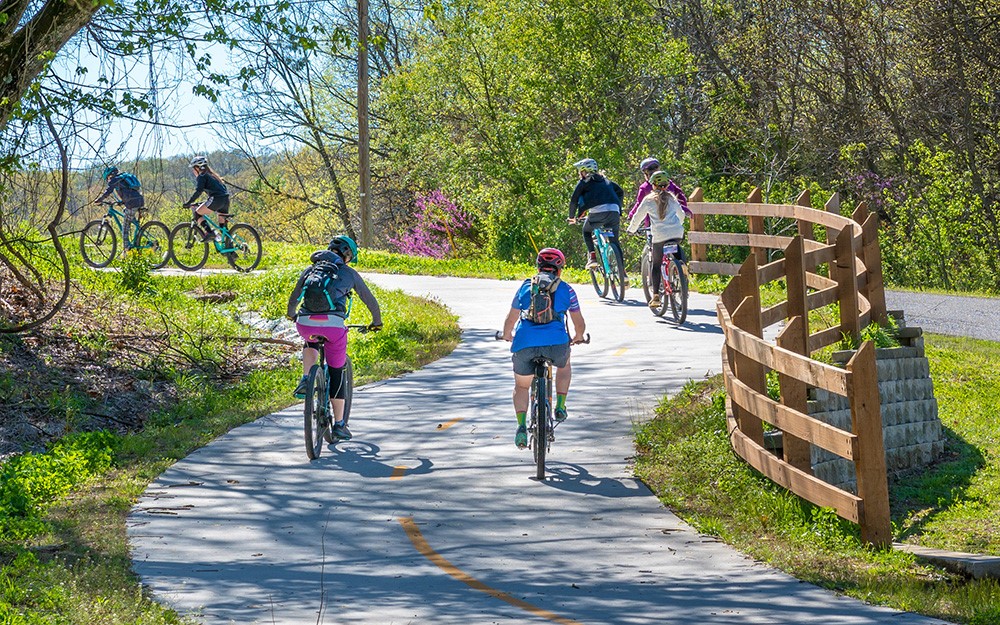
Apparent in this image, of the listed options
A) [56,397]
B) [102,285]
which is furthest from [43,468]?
[102,285]

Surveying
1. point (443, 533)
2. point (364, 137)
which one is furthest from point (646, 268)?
point (364, 137)

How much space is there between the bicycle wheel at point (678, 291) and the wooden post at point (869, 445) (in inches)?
366

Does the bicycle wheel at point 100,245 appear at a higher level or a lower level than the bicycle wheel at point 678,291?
higher

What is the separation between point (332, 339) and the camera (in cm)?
1134

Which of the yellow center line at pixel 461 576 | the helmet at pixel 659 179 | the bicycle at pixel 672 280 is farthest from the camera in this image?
the bicycle at pixel 672 280

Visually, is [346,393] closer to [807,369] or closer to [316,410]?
[316,410]

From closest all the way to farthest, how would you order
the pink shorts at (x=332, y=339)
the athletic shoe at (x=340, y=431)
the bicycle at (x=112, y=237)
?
the pink shorts at (x=332, y=339) < the athletic shoe at (x=340, y=431) < the bicycle at (x=112, y=237)

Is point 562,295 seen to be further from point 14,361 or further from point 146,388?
point 14,361

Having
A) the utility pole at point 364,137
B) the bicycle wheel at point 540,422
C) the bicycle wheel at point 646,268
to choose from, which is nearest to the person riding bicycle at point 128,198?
the bicycle wheel at point 646,268

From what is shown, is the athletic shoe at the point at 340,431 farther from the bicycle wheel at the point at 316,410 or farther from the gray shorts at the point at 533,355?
the gray shorts at the point at 533,355

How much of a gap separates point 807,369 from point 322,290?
418 centimetres

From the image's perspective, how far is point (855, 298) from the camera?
44.6 feet

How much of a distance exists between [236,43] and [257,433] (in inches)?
166

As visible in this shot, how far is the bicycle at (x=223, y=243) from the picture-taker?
25203mm
